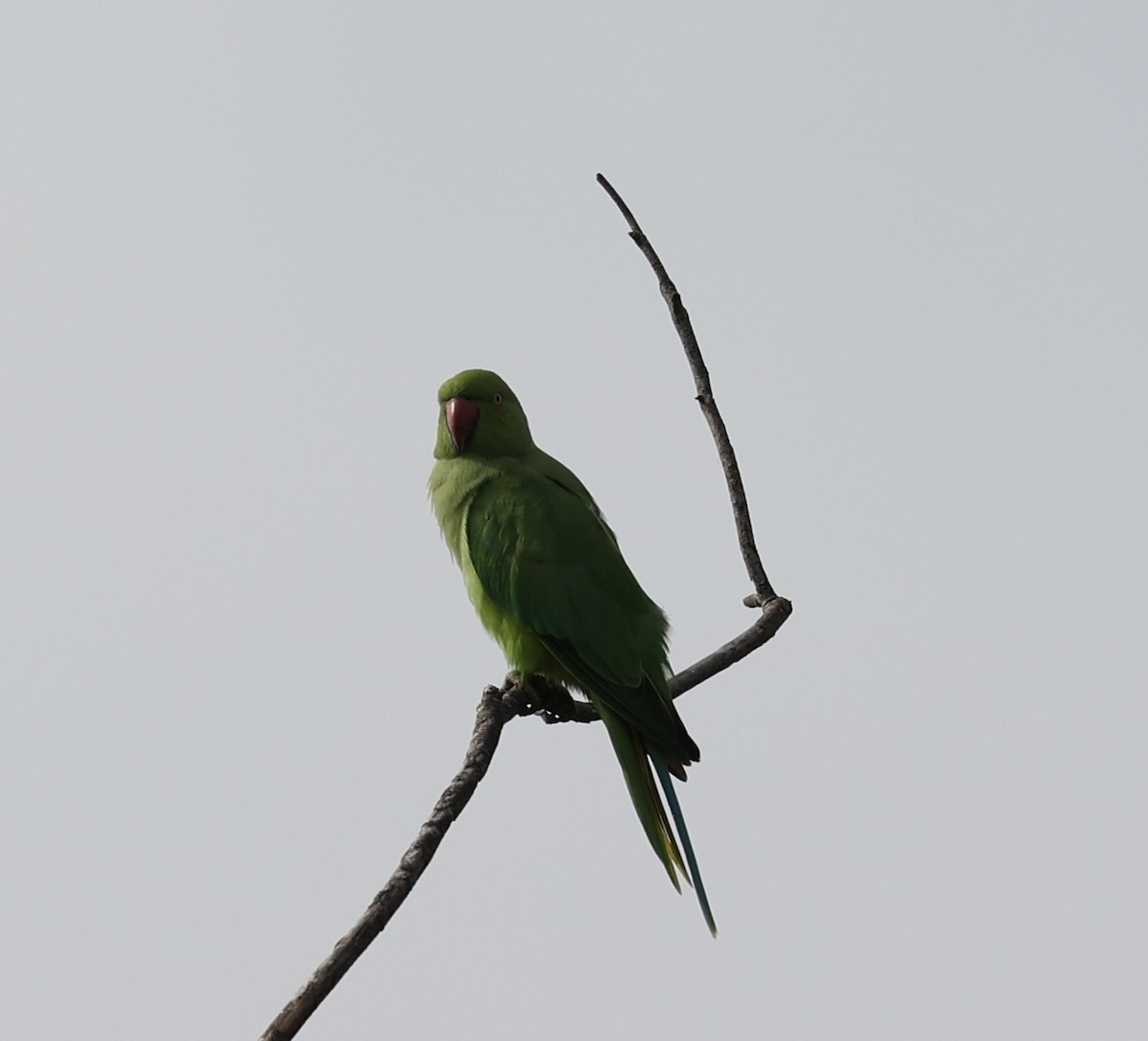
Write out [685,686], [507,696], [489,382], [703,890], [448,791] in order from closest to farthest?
[448,791] → [703,890] → [507,696] → [685,686] → [489,382]

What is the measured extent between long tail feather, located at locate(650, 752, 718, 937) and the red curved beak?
1047mm

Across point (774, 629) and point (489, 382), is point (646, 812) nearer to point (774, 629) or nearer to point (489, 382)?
point (774, 629)

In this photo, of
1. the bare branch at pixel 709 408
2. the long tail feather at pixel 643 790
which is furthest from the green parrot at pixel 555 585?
the bare branch at pixel 709 408

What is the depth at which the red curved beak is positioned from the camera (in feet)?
10.8

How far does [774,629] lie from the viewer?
124 inches

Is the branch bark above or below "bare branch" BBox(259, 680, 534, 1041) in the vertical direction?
above

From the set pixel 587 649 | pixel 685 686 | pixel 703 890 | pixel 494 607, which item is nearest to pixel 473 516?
pixel 494 607

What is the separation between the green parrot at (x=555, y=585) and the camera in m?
2.85

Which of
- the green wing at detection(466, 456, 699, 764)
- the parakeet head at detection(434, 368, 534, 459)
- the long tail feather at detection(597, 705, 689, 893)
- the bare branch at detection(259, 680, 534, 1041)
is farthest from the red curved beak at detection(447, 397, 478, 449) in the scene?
the bare branch at detection(259, 680, 534, 1041)

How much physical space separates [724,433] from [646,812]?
39.9 inches

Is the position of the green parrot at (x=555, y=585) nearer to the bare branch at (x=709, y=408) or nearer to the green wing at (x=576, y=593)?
the green wing at (x=576, y=593)

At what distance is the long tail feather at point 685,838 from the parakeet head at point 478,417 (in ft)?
3.33

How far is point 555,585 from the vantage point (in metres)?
3.08

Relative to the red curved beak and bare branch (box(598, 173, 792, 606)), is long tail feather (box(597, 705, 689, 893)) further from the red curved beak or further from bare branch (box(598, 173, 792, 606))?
the red curved beak
